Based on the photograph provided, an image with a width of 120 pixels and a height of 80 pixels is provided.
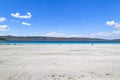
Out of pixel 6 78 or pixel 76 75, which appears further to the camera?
pixel 76 75

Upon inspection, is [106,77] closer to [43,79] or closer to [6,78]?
[43,79]

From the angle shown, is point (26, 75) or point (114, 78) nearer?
point (114, 78)

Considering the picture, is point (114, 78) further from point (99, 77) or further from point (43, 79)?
point (43, 79)

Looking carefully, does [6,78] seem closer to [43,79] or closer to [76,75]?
[43,79]

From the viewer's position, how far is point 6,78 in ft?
25.0

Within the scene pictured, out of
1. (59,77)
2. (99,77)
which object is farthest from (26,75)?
(99,77)

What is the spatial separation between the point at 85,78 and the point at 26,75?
3.15m

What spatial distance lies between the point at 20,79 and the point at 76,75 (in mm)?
2934

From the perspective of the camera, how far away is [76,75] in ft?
26.8

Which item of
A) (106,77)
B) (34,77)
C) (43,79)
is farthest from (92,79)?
(34,77)

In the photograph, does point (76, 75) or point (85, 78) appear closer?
point (85, 78)

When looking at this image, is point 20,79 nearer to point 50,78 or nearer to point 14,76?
point 14,76

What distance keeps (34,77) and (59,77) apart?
130 cm

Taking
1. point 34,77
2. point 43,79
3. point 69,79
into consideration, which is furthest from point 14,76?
point 69,79
